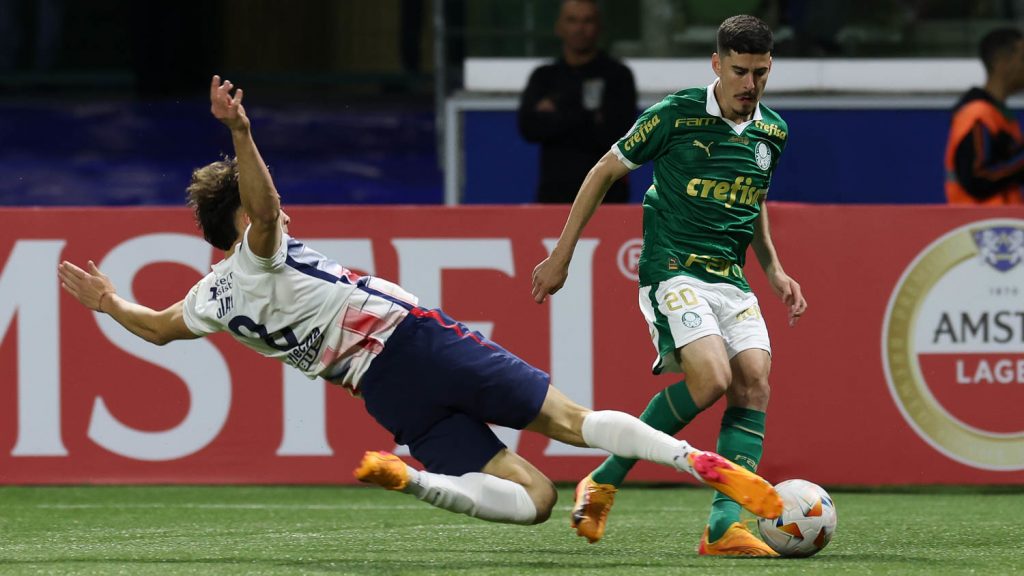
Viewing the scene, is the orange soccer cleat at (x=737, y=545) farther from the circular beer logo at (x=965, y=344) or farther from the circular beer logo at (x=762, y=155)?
the circular beer logo at (x=965, y=344)

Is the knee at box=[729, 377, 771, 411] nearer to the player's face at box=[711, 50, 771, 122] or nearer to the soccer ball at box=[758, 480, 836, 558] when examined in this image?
the soccer ball at box=[758, 480, 836, 558]

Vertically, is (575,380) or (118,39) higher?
(118,39)

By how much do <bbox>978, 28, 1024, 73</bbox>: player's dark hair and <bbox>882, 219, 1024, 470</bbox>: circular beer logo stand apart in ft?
5.57

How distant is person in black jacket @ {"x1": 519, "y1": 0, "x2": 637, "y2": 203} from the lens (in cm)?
967

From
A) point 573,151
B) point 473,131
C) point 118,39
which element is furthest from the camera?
point 118,39

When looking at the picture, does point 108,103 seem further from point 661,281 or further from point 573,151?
point 661,281

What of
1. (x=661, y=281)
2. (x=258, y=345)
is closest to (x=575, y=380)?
(x=661, y=281)

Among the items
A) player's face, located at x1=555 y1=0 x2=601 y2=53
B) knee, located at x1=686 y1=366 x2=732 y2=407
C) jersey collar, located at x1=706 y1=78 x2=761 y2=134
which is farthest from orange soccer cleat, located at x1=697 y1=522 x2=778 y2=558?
player's face, located at x1=555 y1=0 x2=601 y2=53

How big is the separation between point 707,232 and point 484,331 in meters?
2.38

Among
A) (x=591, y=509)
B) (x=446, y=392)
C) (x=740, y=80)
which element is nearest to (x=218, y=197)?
(x=446, y=392)

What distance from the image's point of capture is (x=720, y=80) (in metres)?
6.32

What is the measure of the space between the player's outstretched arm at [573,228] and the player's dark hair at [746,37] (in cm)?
55

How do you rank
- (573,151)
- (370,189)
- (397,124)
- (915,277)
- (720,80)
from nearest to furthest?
(720,80) < (915,277) < (573,151) < (370,189) < (397,124)

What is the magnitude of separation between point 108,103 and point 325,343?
13152mm
